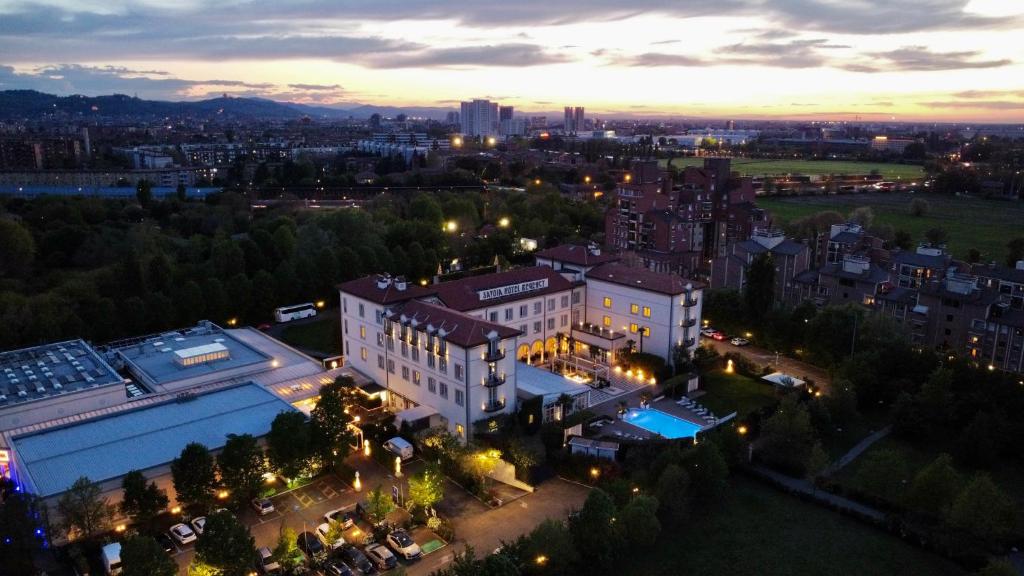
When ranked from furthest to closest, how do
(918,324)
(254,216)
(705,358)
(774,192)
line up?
(774,192) < (254,216) < (918,324) < (705,358)

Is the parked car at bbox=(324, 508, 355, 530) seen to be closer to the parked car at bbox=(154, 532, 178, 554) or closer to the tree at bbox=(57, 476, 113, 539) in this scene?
the parked car at bbox=(154, 532, 178, 554)

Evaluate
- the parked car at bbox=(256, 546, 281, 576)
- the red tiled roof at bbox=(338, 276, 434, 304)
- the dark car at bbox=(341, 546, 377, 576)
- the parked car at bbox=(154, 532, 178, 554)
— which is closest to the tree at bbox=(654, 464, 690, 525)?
the dark car at bbox=(341, 546, 377, 576)

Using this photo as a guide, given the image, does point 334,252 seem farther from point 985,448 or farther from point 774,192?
point 774,192

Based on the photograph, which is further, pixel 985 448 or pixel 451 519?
pixel 985 448

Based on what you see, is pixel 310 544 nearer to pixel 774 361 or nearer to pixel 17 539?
pixel 17 539

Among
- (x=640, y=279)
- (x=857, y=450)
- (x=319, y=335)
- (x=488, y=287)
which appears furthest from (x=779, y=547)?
(x=319, y=335)

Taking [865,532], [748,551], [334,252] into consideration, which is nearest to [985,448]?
[865,532]
